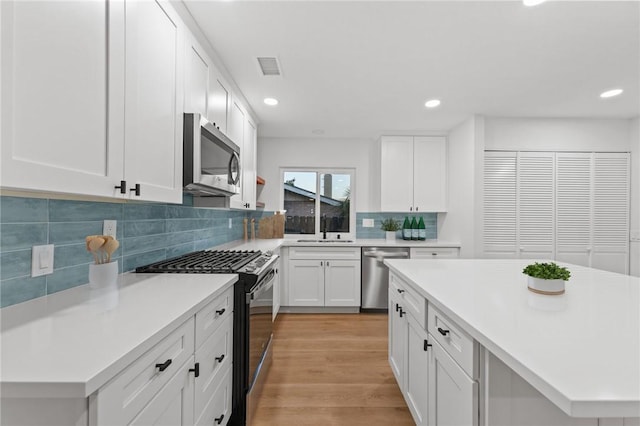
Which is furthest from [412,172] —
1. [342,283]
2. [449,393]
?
[449,393]

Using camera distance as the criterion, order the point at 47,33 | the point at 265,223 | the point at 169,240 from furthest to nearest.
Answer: the point at 265,223 → the point at 169,240 → the point at 47,33

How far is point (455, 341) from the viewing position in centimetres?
117

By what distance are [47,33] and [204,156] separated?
1011 mm

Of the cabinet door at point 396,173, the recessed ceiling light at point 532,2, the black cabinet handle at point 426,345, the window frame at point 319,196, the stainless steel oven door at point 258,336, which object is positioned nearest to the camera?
the black cabinet handle at point 426,345

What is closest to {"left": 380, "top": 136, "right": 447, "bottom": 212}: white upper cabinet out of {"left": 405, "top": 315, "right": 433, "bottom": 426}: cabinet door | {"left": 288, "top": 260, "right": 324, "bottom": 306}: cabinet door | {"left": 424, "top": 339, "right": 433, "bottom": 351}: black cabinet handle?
{"left": 288, "top": 260, "right": 324, "bottom": 306}: cabinet door

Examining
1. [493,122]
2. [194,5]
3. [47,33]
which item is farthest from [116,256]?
[493,122]

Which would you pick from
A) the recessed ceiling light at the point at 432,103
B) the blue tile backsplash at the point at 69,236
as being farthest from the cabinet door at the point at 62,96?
the recessed ceiling light at the point at 432,103

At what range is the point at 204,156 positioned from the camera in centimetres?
185

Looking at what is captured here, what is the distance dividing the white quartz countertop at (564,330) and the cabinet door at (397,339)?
41cm

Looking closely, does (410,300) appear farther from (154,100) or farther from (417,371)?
(154,100)

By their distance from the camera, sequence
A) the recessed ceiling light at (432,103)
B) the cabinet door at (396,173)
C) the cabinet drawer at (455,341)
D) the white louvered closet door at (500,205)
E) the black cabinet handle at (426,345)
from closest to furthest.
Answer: the cabinet drawer at (455,341)
the black cabinet handle at (426,345)
the recessed ceiling light at (432,103)
the white louvered closet door at (500,205)
the cabinet door at (396,173)

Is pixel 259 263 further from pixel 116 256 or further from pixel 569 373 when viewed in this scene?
pixel 569 373

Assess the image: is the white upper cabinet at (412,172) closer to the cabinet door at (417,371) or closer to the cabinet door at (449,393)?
the cabinet door at (417,371)

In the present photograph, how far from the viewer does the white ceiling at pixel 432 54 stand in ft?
5.76
